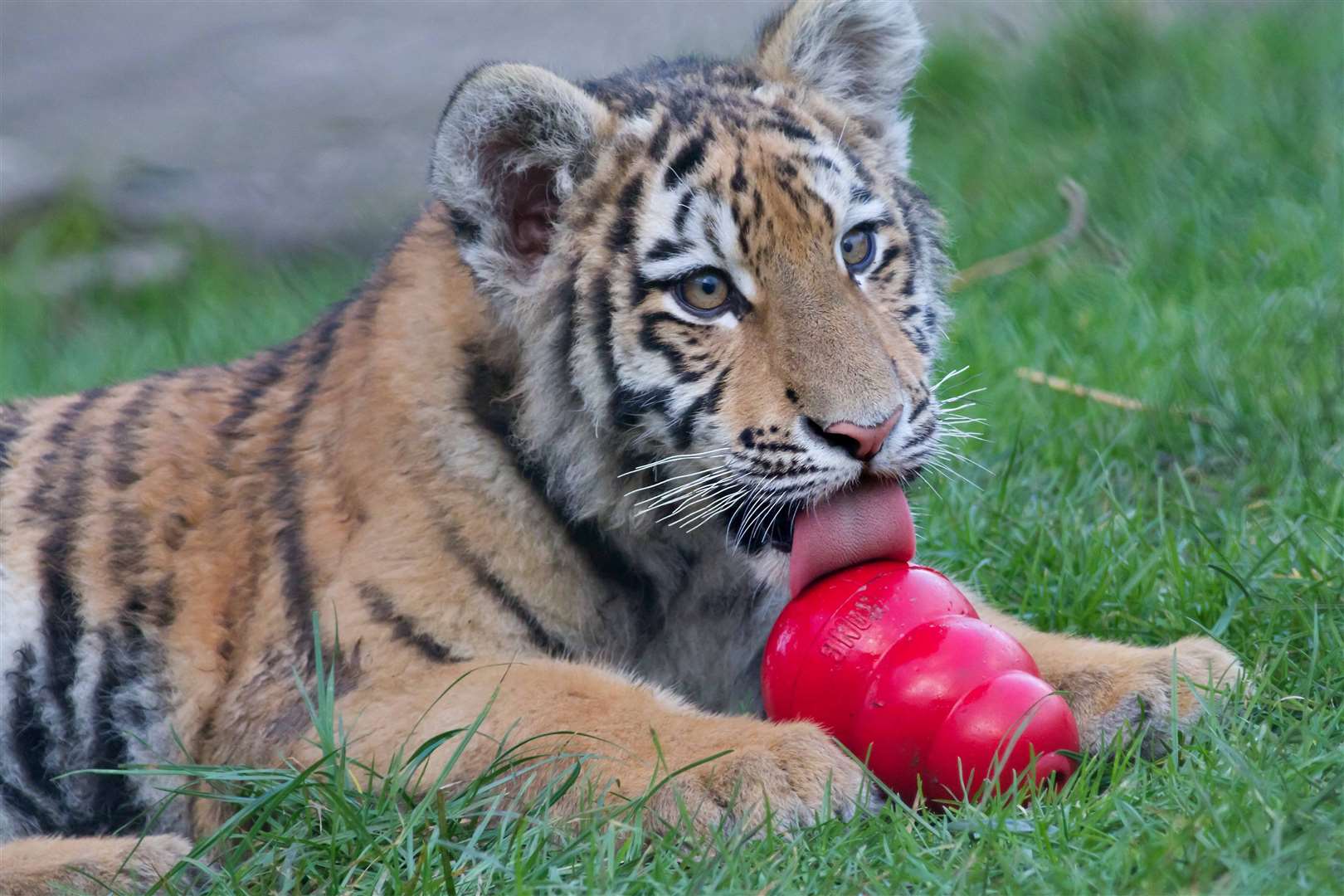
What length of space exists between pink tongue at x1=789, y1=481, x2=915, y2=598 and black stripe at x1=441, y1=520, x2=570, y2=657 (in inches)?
21.1

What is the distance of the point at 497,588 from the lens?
10.6 feet

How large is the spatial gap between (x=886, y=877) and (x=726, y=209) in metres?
1.31

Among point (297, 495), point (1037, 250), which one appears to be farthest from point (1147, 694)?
point (1037, 250)

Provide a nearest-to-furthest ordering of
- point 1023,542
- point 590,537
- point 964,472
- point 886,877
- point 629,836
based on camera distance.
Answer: point 886,877 < point 629,836 < point 590,537 < point 1023,542 < point 964,472

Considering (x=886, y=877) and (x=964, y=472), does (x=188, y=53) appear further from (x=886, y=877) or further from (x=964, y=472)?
(x=886, y=877)

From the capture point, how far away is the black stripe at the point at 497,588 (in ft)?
10.6

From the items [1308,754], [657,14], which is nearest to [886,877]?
[1308,754]

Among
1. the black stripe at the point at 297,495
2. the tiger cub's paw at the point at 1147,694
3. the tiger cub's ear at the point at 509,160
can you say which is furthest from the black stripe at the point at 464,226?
the tiger cub's paw at the point at 1147,694

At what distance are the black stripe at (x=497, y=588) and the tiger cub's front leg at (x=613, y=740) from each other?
0.33ft

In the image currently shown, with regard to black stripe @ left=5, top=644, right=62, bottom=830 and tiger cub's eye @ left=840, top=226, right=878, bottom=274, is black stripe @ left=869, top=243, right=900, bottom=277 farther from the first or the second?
black stripe @ left=5, top=644, right=62, bottom=830

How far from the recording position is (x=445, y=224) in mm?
3578

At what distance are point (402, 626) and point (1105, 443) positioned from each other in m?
2.27

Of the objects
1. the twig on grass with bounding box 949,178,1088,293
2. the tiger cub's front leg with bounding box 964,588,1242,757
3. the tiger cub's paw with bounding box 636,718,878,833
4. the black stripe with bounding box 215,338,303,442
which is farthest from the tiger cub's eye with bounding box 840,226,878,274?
the twig on grass with bounding box 949,178,1088,293

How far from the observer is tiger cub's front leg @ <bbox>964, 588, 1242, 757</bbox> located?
10.0 ft
